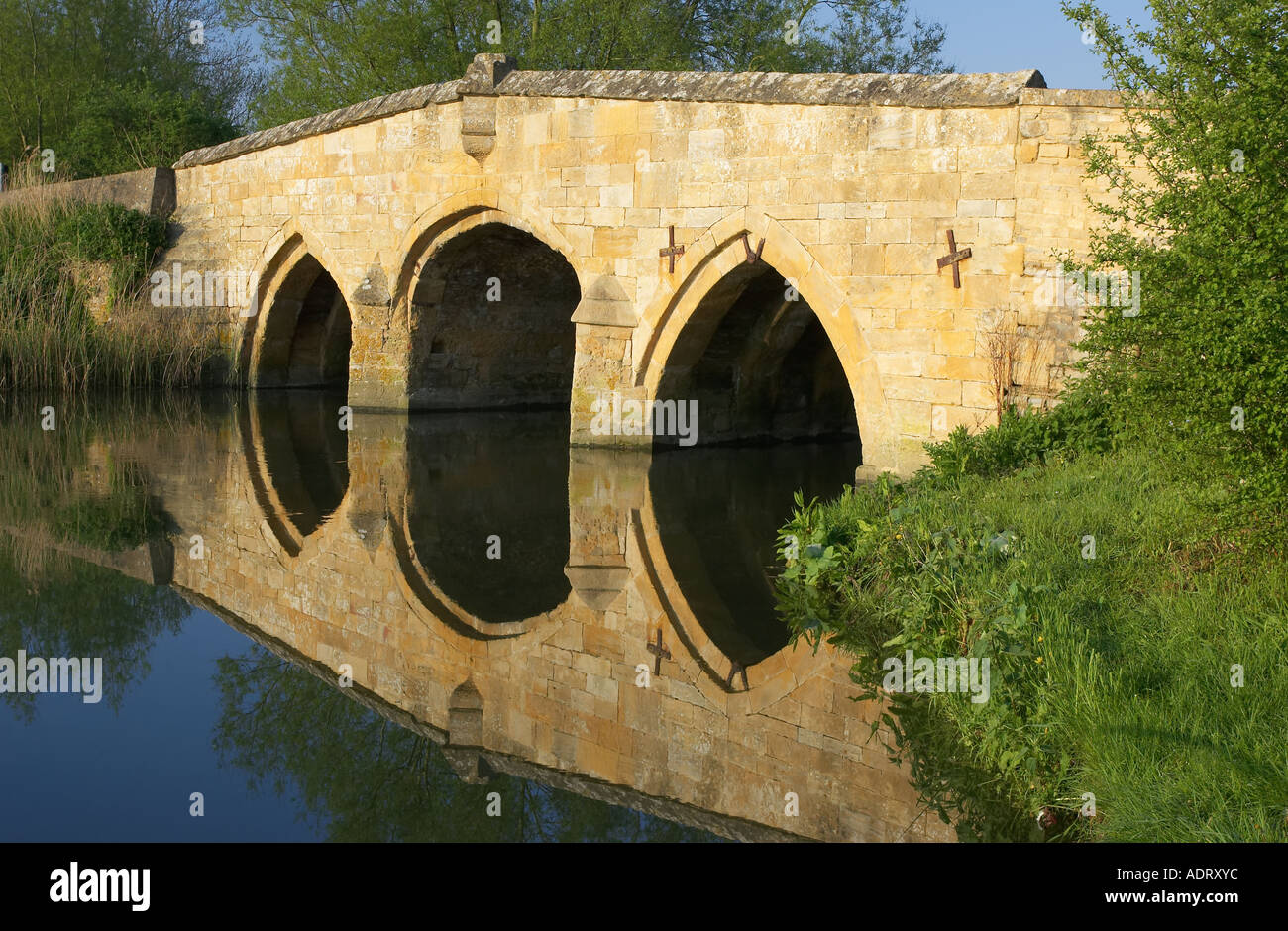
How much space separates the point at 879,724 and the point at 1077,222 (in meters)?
4.91

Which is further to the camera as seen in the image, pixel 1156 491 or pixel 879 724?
pixel 1156 491

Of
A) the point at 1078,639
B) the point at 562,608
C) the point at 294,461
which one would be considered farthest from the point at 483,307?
the point at 1078,639

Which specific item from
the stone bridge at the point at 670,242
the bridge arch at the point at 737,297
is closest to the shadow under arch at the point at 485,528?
the stone bridge at the point at 670,242

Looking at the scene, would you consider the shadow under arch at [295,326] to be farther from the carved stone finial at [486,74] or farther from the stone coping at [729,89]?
the carved stone finial at [486,74]

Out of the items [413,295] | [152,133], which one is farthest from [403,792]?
[152,133]

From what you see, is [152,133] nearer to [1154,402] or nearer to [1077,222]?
[1077,222]

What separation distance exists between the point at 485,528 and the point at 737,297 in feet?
12.2

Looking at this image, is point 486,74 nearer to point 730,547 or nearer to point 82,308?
point 730,547

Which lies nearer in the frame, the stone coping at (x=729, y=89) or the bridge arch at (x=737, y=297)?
the stone coping at (x=729, y=89)

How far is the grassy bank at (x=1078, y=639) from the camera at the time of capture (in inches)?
152

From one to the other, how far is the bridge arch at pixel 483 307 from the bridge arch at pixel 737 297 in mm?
1862

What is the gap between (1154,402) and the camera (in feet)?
18.5

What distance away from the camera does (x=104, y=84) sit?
22.5m

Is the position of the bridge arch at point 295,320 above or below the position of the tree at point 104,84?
below
